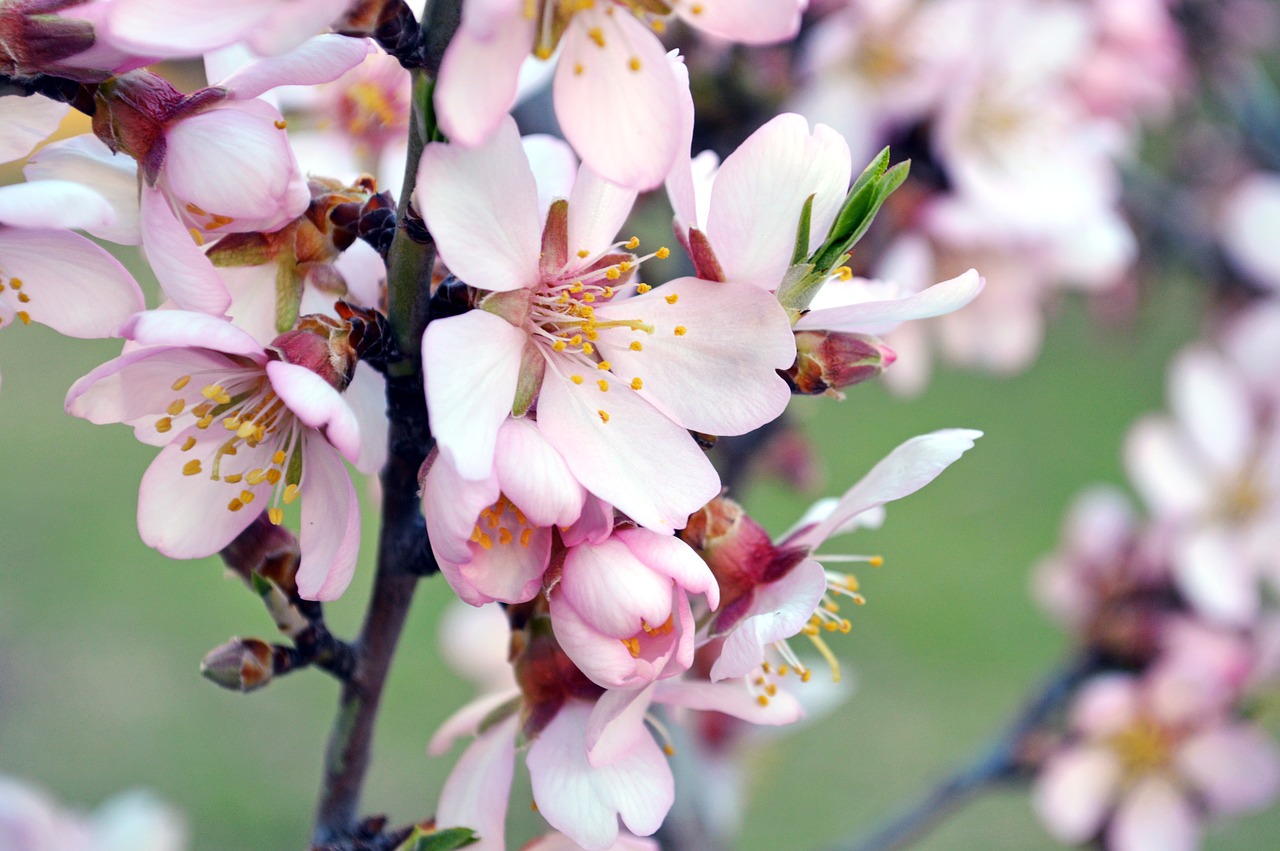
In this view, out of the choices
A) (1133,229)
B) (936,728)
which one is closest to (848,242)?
(1133,229)

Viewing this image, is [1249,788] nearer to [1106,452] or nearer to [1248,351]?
[1248,351]

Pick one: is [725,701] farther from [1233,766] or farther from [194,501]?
[1233,766]

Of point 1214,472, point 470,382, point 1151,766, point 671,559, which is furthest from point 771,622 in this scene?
point 1214,472

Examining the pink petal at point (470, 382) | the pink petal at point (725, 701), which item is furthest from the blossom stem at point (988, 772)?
the pink petal at point (470, 382)

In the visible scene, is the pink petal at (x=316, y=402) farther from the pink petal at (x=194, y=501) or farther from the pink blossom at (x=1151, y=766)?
the pink blossom at (x=1151, y=766)

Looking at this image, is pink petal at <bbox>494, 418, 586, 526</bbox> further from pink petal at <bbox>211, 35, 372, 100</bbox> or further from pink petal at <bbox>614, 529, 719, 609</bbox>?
pink petal at <bbox>211, 35, 372, 100</bbox>

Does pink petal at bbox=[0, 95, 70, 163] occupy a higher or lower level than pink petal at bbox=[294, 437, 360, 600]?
higher

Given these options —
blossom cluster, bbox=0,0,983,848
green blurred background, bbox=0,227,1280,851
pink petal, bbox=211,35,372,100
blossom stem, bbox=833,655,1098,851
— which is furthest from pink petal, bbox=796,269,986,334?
green blurred background, bbox=0,227,1280,851
